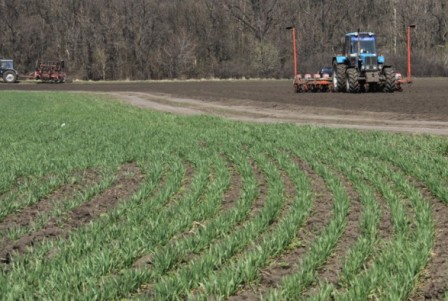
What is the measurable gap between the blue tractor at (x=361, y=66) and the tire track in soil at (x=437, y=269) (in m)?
24.6

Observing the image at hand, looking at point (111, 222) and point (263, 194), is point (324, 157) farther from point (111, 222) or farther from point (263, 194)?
point (111, 222)

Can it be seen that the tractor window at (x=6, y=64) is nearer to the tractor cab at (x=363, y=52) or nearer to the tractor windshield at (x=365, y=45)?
the tractor cab at (x=363, y=52)

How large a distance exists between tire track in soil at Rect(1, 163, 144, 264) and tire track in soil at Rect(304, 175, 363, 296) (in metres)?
2.93

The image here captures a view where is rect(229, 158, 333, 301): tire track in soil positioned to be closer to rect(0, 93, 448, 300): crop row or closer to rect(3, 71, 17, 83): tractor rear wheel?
rect(0, 93, 448, 300): crop row

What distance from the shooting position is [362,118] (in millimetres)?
19328

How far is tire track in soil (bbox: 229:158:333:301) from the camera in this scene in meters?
4.30

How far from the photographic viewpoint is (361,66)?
30188 millimetres

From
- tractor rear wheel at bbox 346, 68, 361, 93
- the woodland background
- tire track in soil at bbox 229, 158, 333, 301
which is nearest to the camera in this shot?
tire track in soil at bbox 229, 158, 333, 301

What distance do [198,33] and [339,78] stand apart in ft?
234

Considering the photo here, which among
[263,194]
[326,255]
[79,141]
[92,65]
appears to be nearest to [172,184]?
[263,194]

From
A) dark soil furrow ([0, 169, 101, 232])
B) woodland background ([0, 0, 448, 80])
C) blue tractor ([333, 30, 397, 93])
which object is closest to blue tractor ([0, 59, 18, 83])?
woodland background ([0, 0, 448, 80])

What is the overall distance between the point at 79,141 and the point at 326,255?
933cm

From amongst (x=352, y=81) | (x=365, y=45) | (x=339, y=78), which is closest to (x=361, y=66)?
(x=352, y=81)

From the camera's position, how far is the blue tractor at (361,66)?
29984 millimetres
